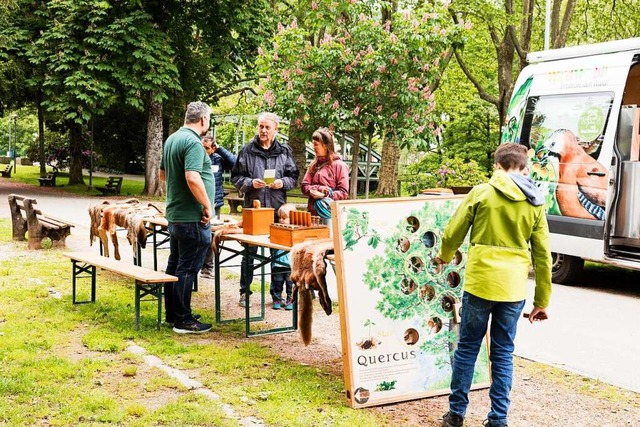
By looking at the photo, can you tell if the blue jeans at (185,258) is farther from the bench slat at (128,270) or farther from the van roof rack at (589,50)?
the van roof rack at (589,50)

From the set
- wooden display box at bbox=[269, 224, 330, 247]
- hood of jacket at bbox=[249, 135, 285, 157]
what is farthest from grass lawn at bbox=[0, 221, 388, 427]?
hood of jacket at bbox=[249, 135, 285, 157]

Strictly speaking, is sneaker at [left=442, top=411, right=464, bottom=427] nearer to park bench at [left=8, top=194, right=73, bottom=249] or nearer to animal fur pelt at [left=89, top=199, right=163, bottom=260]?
animal fur pelt at [left=89, top=199, right=163, bottom=260]

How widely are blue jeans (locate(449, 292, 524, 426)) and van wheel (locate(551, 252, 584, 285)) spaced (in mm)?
5911

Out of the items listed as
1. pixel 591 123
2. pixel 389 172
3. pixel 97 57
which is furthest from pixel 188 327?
pixel 389 172

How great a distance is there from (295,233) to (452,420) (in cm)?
196

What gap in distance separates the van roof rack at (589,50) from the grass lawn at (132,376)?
Result: 5.82 metres

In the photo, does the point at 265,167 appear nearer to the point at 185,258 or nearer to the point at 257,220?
the point at 257,220

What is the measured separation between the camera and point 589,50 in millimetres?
9695

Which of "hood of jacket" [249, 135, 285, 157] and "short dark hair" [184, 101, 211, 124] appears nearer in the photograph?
"short dark hair" [184, 101, 211, 124]

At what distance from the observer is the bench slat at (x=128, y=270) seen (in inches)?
261

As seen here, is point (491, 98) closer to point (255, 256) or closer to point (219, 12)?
point (219, 12)

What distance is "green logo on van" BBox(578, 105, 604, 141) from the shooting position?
370 inches

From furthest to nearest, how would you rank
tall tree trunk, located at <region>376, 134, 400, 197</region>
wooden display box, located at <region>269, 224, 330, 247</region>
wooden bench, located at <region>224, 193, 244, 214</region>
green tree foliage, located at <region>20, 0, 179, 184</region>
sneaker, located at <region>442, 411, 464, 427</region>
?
tall tree trunk, located at <region>376, 134, 400, 197</region> → green tree foliage, located at <region>20, 0, 179, 184</region> → wooden bench, located at <region>224, 193, 244, 214</region> → wooden display box, located at <region>269, 224, 330, 247</region> → sneaker, located at <region>442, 411, 464, 427</region>

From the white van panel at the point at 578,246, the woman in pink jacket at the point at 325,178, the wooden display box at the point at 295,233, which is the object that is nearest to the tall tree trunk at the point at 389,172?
the white van panel at the point at 578,246
